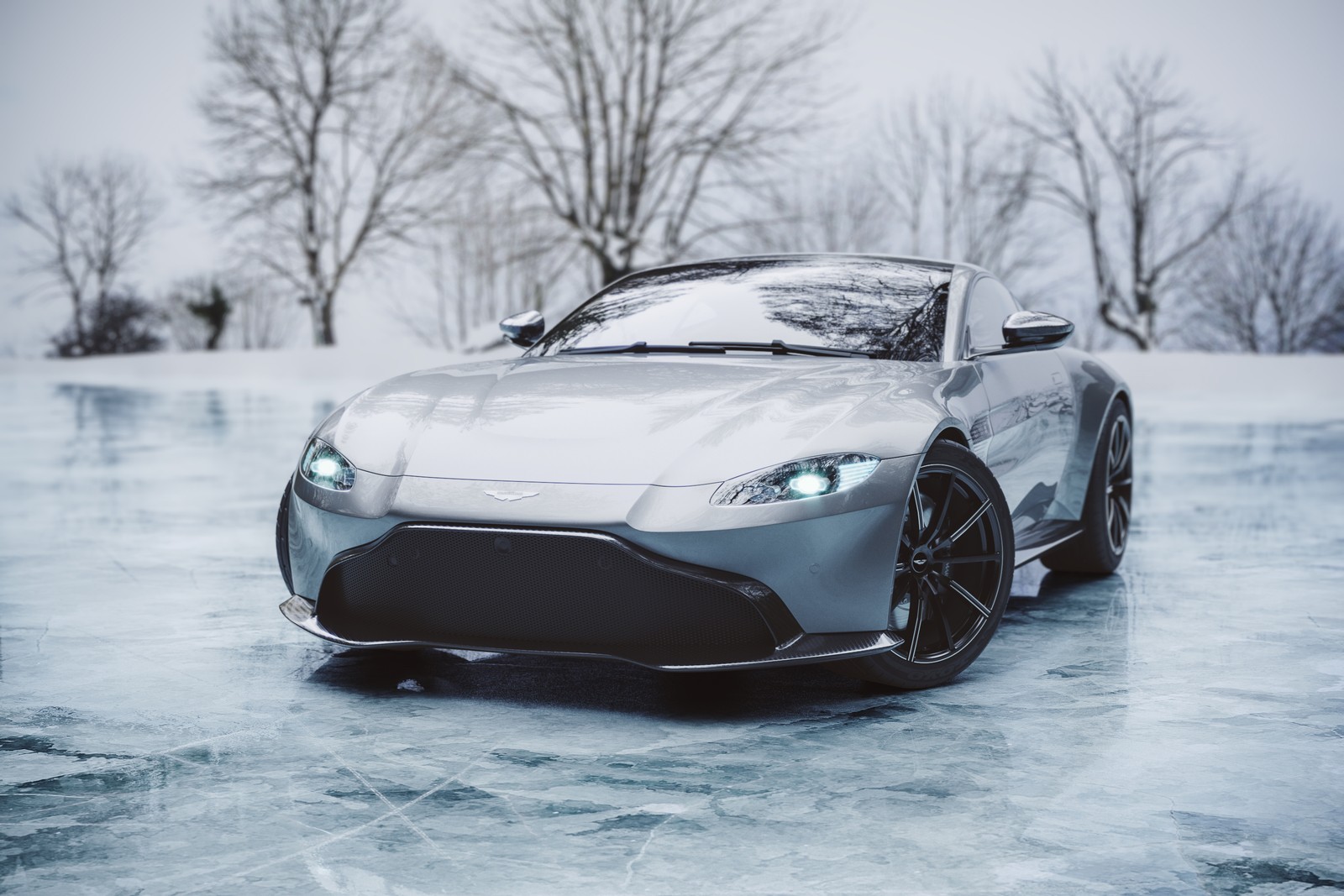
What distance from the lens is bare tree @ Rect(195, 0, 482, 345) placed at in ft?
142

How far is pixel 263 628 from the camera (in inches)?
200

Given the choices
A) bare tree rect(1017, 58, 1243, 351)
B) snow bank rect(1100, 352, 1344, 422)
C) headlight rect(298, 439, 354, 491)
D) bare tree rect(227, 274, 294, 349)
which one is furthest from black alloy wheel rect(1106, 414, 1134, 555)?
bare tree rect(227, 274, 294, 349)

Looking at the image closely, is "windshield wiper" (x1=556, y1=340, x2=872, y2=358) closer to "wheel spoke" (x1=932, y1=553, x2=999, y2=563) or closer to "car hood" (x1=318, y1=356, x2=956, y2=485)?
"car hood" (x1=318, y1=356, x2=956, y2=485)

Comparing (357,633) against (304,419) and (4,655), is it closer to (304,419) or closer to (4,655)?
(4,655)

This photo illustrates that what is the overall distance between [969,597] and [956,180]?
2115 inches

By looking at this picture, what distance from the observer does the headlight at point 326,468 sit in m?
4.07

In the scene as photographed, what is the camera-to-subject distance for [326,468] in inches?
164

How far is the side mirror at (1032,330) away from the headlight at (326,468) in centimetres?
237

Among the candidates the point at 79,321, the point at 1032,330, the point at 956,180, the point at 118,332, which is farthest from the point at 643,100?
the point at 79,321

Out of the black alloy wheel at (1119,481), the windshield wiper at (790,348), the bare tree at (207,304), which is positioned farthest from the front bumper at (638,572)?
the bare tree at (207,304)

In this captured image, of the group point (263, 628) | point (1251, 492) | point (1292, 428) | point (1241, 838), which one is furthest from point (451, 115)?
point (1241, 838)

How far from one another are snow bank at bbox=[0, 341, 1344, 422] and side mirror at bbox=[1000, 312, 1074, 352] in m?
13.2

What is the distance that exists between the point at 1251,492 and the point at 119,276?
5863 cm

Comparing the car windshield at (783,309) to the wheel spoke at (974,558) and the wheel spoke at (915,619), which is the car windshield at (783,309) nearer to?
the wheel spoke at (974,558)
